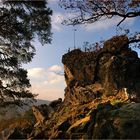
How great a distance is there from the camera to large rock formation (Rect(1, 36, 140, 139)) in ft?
64.3

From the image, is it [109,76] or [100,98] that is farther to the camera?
[109,76]

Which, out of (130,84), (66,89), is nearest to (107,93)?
(130,84)

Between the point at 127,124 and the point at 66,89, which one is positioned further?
the point at 66,89

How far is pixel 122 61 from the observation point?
37.2 meters

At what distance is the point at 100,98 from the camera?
119 ft

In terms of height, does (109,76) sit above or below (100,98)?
above

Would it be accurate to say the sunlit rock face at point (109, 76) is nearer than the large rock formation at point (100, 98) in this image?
No

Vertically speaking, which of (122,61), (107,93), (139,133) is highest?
(122,61)

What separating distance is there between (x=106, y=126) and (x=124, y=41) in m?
6.06

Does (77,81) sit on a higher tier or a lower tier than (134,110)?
higher

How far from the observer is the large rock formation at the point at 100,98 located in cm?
1961

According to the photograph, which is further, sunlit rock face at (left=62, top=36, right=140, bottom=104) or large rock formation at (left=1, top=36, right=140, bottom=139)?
sunlit rock face at (left=62, top=36, right=140, bottom=104)

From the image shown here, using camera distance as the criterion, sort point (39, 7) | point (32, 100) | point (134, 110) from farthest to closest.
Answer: point (32, 100) < point (39, 7) < point (134, 110)

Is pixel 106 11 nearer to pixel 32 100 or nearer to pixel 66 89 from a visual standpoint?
pixel 32 100
